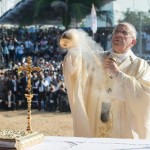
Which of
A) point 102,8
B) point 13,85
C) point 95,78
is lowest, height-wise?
point 13,85

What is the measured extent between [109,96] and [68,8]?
27.6 m

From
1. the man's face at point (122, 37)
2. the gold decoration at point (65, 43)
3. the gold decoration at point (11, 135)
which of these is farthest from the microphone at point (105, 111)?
the gold decoration at point (11, 135)

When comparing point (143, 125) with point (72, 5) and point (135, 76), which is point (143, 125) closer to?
point (135, 76)

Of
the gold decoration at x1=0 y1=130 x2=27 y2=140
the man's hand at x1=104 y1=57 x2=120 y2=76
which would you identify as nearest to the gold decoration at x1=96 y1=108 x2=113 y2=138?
the man's hand at x1=104 y1=57 x2=120 y2=76

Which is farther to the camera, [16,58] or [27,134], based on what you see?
[16,58]

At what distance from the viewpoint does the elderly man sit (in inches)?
153

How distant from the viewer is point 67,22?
30.7 meters

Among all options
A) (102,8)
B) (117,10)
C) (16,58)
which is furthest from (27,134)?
(117,10)

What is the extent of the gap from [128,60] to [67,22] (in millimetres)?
26597

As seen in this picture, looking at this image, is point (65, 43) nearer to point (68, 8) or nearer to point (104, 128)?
point (104, 128)

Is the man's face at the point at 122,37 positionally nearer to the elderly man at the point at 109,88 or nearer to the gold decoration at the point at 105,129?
the elderly man at the point at 109,88

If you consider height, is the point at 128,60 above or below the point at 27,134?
above

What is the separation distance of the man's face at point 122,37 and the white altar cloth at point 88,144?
3.54 feet

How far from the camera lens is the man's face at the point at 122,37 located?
3982mm
